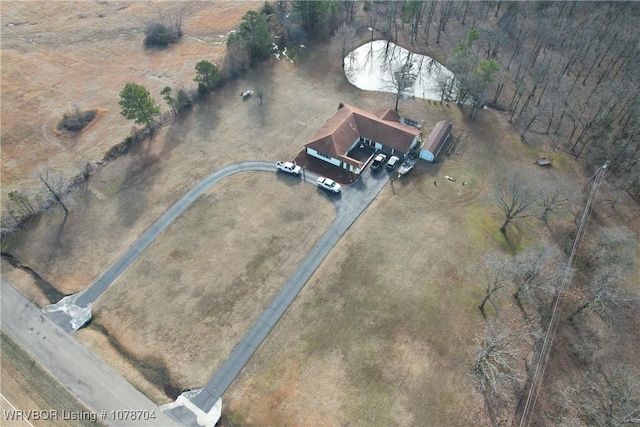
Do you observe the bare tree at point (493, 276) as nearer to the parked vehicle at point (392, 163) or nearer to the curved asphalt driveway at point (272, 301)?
the curved asphalt driveway at point (272, 301)

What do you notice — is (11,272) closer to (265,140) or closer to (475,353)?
(265,140)

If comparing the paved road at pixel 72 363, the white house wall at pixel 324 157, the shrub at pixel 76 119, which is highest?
the white house wall at pixel 324 157

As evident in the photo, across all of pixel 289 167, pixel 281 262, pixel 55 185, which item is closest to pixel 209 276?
pixel 281 262

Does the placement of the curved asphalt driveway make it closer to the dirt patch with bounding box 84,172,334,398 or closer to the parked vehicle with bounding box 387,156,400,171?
the dirt patch with bounding box 84,172,334,398

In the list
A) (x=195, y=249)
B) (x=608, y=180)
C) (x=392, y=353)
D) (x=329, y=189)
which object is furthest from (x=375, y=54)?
(x=392, y=353)

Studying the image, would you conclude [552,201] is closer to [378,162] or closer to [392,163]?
[392,163]

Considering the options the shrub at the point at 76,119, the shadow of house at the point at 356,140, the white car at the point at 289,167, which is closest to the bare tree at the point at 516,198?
the shadow of house at the point at 356,140
